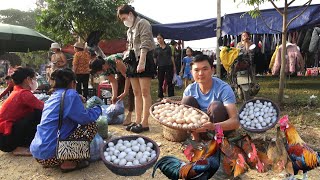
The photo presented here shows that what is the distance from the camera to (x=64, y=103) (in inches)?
103

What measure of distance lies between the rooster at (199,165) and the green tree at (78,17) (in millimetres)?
9578

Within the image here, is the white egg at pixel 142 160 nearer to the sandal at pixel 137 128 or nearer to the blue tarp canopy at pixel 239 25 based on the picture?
the sandal at pixel 137 128

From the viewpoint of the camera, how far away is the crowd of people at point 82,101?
258 cm

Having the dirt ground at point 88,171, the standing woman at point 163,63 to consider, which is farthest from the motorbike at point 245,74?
the dirt ground at point 88,171

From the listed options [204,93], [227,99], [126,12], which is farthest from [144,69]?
[227,99]

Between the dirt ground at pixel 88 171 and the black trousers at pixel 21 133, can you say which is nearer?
the dirt ground at pixel 88 171

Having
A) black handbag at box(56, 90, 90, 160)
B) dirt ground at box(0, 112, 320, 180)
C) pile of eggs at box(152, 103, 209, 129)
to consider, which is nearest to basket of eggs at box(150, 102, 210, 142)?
pile of eggs at box(152, 103, 209, 129)

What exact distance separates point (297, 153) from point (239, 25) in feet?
19.8

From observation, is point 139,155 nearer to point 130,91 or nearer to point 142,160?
point 142,160

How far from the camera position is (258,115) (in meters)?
3.49

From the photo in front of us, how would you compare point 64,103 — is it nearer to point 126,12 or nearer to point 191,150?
point 191,150

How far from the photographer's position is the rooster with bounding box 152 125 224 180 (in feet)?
6.38

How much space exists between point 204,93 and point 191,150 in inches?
31.1

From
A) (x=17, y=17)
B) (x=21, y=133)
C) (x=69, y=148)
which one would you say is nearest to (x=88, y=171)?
(x=69, y=148)
